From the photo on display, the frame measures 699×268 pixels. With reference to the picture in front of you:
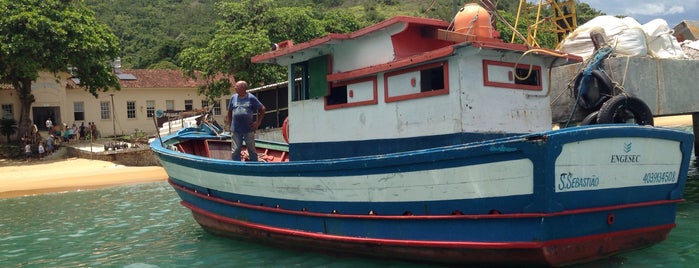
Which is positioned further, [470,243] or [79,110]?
[79,110]

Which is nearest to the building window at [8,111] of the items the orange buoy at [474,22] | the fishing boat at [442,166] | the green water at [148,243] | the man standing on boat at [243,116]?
the green water at [148,243]

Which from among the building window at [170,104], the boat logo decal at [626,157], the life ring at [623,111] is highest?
the building window at [170,104]

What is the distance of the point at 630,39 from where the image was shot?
11273 mm

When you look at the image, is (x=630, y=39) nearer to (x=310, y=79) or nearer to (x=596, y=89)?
(x=596, y=89)

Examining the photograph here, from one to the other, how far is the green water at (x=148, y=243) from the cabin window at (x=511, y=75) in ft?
8.11

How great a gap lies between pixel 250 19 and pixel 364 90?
28.7 m

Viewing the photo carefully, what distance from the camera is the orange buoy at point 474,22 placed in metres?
8.03

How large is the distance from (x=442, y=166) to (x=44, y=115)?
34.9 meters

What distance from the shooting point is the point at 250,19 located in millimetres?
35781

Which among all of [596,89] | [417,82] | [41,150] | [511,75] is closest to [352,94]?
[417,82]

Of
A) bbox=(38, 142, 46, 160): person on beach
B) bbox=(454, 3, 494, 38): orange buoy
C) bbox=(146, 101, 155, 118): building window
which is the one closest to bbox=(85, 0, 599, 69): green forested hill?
bbox=(146, 101, 155, 118): building window

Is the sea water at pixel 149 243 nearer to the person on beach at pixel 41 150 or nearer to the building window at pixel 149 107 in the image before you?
the person on beach at pixel 41 150

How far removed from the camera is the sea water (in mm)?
7664

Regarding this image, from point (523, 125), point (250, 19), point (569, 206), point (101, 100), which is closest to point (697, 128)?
point (523, 125)
